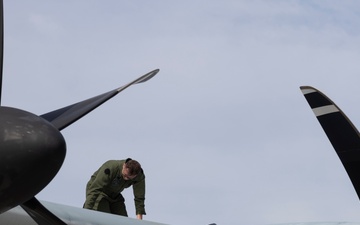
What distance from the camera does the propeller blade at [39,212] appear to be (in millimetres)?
12242

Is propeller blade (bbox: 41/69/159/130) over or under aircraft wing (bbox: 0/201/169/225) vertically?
over

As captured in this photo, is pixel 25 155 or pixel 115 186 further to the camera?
pixel 115 186

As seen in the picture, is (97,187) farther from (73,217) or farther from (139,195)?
(73,217)

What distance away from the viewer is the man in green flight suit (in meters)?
17.6

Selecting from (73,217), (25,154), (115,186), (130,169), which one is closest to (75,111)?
(25,154)

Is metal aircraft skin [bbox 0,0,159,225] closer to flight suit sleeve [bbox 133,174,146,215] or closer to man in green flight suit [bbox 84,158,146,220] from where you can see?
man in green flight suit [bbox 84,158,146,220]

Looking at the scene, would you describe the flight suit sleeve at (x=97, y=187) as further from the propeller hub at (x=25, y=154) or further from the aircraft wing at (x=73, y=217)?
the propeller hub at (x=25, y=154)

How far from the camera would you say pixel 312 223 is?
16.2 m

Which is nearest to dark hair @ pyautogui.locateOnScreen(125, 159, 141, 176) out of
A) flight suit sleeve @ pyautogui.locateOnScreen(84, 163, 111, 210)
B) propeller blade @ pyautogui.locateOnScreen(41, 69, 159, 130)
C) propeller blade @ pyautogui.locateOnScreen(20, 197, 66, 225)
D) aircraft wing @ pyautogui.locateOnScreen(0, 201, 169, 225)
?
flight suit sleeve @ pyautogui.locateOnScreen(84, 163, 111, 210)

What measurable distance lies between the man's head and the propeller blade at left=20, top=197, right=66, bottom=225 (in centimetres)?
501

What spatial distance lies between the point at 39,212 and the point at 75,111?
5.00 ft

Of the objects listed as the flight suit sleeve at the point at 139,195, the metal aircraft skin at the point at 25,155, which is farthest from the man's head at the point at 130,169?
the metal aircraft skin at the point at 25,155

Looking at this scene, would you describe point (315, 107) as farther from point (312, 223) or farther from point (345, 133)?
point (312, 223)

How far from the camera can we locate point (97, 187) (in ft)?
60.0
